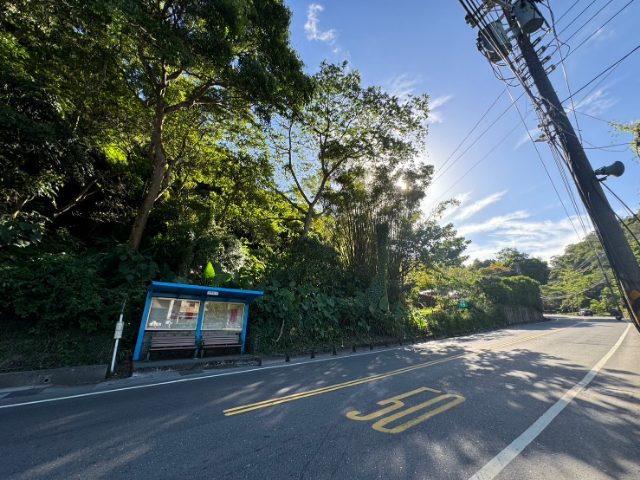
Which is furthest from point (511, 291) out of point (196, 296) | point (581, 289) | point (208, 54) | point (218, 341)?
point (208, 54)

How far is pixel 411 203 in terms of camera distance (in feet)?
53.2

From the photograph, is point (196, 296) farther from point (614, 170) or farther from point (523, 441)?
point (614, 170)

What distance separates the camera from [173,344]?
24.4ft

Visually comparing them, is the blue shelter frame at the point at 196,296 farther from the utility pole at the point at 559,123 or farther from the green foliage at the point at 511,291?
the green foliage at the point at 511,291

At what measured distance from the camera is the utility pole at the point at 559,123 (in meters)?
3.71

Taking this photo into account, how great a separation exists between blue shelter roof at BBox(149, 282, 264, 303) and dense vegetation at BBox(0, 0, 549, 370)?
0.85m

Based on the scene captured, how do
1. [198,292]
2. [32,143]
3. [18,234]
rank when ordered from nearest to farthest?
[32,143]
[18,234]
[198,292]

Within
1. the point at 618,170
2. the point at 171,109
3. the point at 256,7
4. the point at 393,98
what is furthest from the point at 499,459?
the point at 393,98

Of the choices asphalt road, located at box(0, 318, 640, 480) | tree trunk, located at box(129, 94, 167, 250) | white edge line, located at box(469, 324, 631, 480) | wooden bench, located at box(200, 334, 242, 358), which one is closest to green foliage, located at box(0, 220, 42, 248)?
tree trunk, located at box(129, 94, 167, 250)

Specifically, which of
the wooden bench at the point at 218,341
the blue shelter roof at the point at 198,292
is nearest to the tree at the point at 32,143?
the blue shelter roof at the point at 198,292

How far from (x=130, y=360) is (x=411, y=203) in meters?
15.3

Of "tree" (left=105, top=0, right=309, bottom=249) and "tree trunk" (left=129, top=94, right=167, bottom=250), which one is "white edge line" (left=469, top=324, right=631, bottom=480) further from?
"tree trunk" (left=129, top=94, right=167, bottom=250)

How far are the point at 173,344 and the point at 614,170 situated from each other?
33.6 feet

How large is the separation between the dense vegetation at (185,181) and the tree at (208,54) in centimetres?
5
